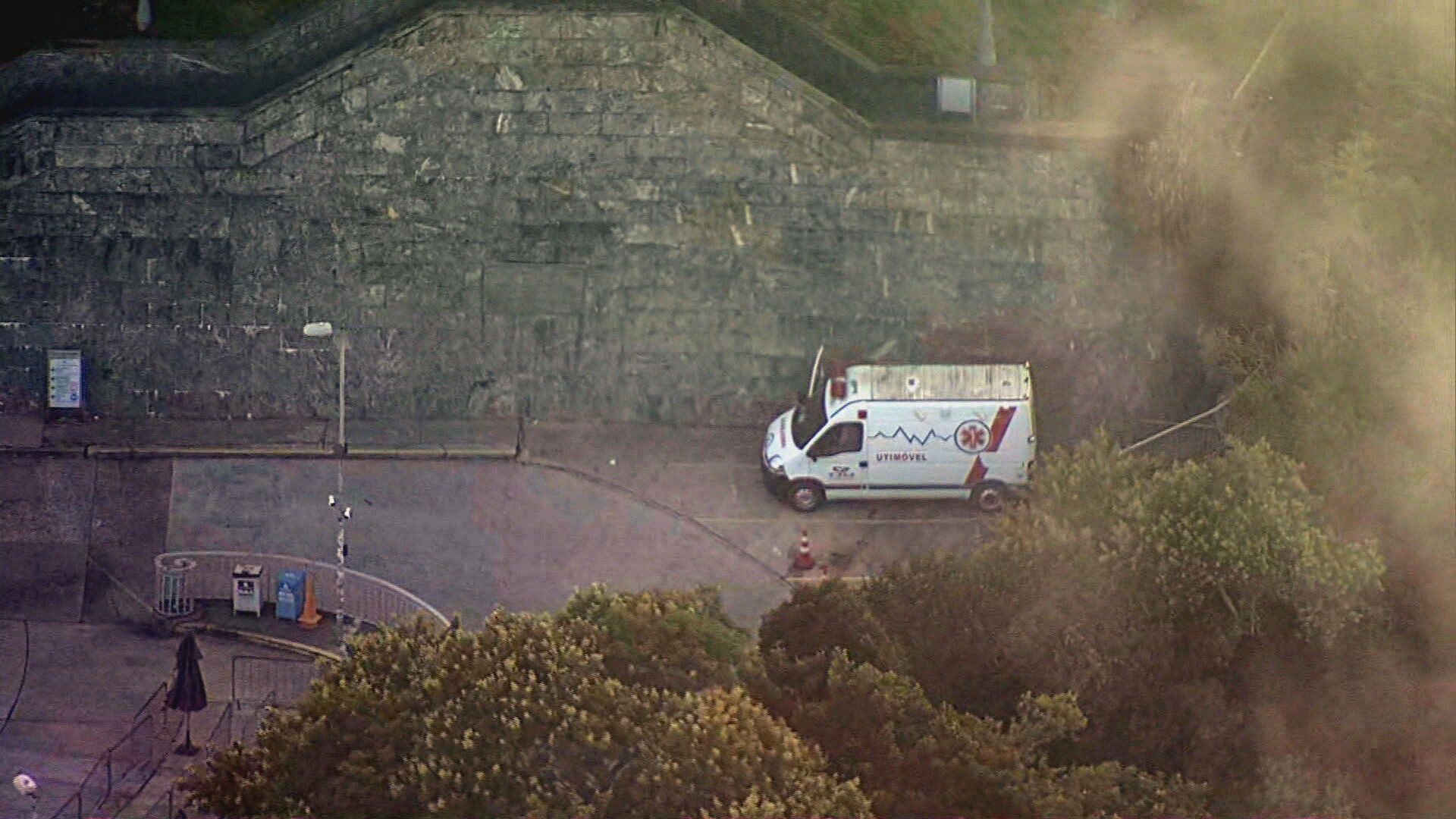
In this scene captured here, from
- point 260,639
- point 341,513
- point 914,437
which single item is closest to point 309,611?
point 260,639

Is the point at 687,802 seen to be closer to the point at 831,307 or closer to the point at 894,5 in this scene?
the point at 831,307

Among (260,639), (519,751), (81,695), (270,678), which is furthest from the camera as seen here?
(260,639)

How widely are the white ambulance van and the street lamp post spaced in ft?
20.1

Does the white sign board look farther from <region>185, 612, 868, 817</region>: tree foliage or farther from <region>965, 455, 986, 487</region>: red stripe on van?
<region>965, 455, 986, 487</region>: red stripe on van

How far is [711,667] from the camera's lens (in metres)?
20.6

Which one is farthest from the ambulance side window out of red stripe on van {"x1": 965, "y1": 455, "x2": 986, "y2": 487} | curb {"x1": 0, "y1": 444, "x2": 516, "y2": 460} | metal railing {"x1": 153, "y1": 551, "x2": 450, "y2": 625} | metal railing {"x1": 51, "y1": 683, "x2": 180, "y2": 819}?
metal railing {"x1": 51, "y1": 683, "x2": 180, "y2": 819}

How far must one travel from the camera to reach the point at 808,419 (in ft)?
90.4

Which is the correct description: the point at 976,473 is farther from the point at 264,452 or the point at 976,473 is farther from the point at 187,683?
the point at 187,683

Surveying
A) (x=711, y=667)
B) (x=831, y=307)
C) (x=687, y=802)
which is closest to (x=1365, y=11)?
(x=831, y=307)

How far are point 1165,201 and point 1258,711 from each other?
9318 mm

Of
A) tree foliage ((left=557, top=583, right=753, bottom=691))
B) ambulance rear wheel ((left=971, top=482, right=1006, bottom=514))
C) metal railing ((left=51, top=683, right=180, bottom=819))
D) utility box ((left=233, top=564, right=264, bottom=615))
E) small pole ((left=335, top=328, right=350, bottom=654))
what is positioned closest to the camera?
tree foliage ((left=557, top=583, right=753, bottom=691))

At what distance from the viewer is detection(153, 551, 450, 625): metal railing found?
86.3 feet

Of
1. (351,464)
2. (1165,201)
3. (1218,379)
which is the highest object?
(1165,201)

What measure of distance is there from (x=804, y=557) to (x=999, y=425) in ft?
10.8
